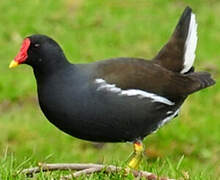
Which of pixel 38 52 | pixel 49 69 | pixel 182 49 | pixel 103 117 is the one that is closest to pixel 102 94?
pixel 103 117

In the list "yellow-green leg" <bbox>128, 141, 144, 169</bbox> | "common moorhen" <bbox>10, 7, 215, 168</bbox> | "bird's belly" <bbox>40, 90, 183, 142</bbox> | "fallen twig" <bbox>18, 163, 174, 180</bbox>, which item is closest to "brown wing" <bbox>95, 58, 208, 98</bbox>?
"common moorhen" <bbox>10, 7, 215, 168</bbox>

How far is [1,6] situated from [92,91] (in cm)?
622

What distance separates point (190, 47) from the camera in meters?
5.74

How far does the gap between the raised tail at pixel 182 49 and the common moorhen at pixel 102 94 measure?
0.90 feet

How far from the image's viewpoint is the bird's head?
4.90m

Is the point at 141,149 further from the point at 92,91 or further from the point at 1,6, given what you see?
the point at 1,6

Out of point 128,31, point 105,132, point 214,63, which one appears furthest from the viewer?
point 128,31

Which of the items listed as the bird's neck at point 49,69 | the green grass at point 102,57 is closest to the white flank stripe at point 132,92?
the bird's neck at point 49,69

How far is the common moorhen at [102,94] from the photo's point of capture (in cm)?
477

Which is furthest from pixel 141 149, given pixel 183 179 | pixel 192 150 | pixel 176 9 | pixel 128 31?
pixel 176 9

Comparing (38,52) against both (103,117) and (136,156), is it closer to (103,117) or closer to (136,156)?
(103,117)

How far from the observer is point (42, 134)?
789 cm

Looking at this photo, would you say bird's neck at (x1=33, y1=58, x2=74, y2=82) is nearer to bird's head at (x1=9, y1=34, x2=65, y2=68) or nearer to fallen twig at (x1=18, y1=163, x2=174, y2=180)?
bird's head at (x1=9, y1=34, x2=65, y2=68)

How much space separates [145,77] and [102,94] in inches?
14.9
